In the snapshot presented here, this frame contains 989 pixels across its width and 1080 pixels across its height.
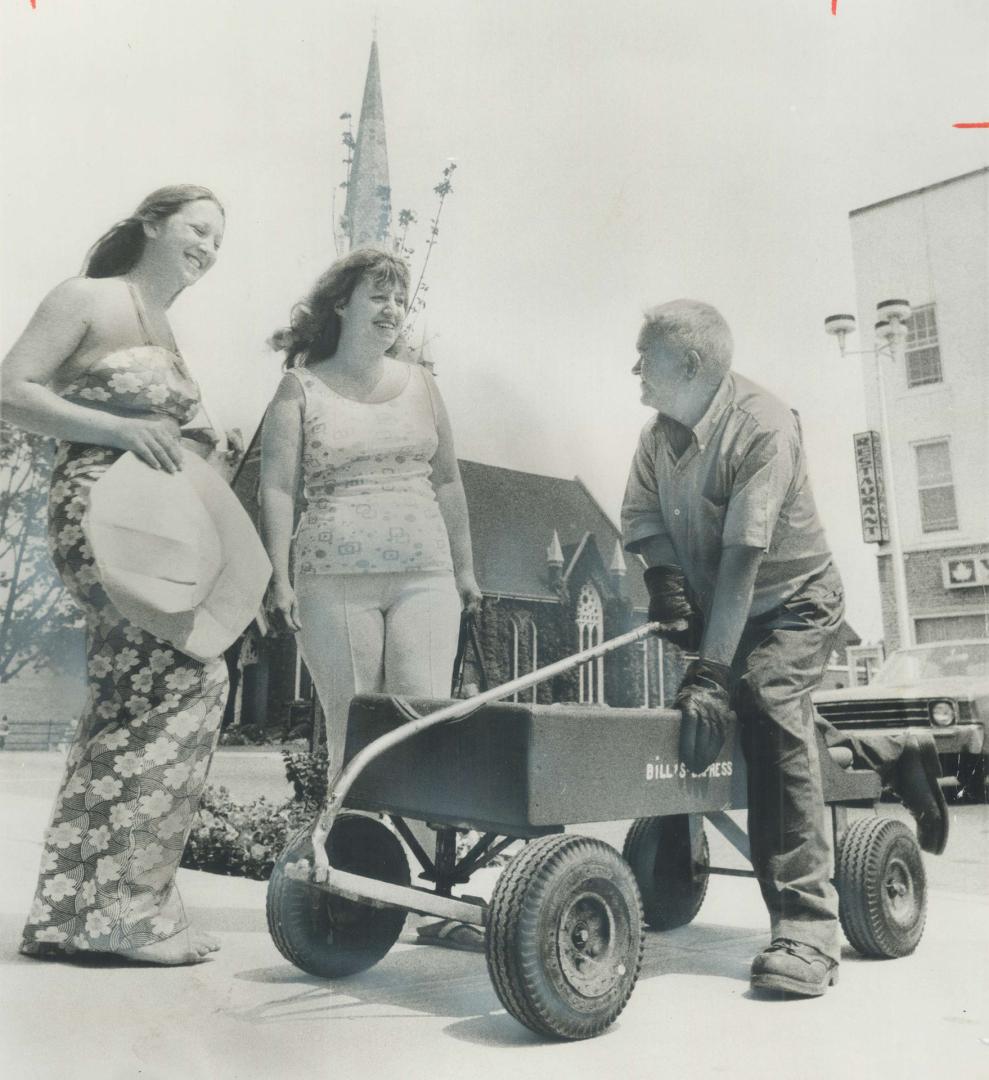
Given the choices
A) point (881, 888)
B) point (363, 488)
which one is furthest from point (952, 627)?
point (363, 488)

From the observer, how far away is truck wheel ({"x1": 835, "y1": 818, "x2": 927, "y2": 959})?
7.64 feet

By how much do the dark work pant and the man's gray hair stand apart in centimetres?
73

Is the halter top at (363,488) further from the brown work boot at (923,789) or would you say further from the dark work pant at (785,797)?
the brown work boot at (923,789)

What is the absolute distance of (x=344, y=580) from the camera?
2.35 m

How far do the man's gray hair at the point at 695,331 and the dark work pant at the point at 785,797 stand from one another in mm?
726

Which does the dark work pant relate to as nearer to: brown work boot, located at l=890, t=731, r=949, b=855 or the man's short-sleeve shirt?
the man's short-sleeve shirt

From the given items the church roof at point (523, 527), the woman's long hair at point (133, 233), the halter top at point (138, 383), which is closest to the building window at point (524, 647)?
the church roof at point (523, 527)

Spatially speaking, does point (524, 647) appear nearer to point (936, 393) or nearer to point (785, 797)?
point (785, 797)

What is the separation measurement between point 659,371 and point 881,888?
134 cm

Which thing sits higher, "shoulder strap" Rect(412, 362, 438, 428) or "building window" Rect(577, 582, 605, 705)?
"shoulder strap" Rect(412, 362, 438, 428)

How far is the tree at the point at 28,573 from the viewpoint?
2.12 meters

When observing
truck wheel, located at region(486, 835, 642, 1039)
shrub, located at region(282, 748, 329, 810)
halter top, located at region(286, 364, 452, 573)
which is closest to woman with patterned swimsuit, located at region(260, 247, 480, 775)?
halter top, located at region(286, 364, 452, 573)

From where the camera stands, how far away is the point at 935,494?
2752mm

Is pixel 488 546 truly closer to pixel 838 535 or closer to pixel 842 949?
pixel 838 535
